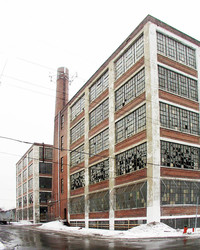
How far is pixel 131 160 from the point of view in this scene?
32875 mm

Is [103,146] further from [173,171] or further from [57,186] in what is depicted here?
[57,186]

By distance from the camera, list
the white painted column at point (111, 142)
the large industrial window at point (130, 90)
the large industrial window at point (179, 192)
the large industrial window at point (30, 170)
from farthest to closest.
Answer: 1. the large industrial window at point (30, 170)
2. the white painted column at point (111, 142)
3. the large industrial window at point (130, 90)
4. the large industrial window at point (179, 192)

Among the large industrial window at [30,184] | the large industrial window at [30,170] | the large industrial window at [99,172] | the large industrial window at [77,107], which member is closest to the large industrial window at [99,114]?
the large industrial window at [77,107]

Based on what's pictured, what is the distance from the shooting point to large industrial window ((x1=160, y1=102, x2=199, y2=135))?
31.4 m

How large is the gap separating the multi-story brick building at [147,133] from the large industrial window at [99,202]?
121 millimetres

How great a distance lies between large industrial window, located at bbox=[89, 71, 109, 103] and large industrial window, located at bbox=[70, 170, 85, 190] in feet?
36.0

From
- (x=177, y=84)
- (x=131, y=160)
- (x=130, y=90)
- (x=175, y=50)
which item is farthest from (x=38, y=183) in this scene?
(x=175, y=50)

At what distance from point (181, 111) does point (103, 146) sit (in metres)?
11.4

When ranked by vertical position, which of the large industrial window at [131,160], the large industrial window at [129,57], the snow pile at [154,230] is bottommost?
the snow pile at [154,230]

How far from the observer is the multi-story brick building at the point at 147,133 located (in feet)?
98.0

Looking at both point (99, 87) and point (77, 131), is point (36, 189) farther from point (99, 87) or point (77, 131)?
point (99, 87)

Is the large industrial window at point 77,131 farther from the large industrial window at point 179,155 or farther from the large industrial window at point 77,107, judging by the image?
the large industrial window at point 179,155

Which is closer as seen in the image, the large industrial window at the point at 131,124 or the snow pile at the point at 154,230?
the snow pile at the point at 154,230

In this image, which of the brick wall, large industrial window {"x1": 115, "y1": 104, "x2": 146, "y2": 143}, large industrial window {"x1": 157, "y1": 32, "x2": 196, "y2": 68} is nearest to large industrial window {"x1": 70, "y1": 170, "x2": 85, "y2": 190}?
large industrial window {"x1": 115, "y1": 104, "x2": 146, "y2": 143}
